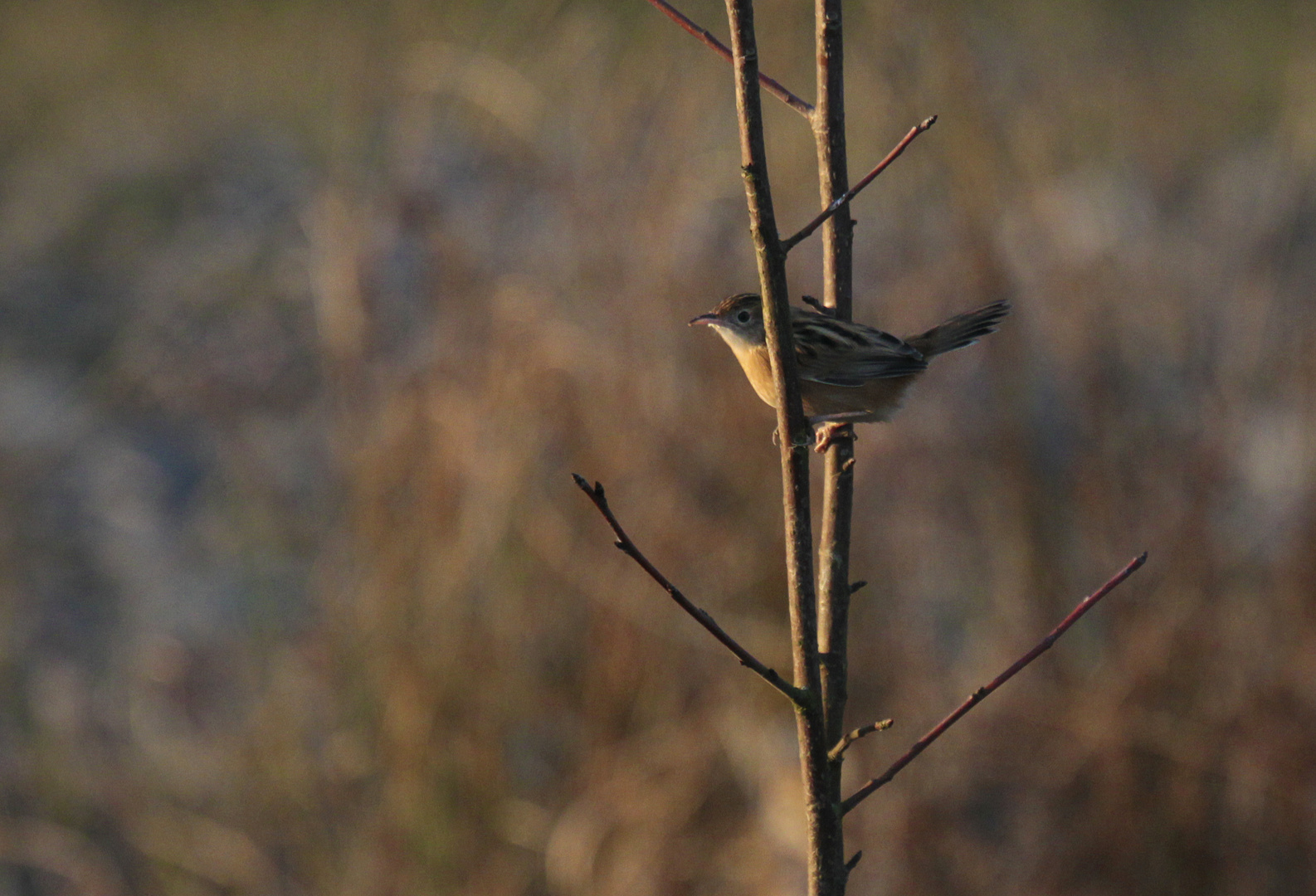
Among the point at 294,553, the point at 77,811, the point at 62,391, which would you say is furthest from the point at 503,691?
the point at 62,391

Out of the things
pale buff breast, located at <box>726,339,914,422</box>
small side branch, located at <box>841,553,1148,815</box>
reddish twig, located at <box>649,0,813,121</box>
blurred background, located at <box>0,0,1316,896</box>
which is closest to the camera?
small side branch, located at <box>841,553,1148,815</box>

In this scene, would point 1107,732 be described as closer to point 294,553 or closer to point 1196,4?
point 294,553

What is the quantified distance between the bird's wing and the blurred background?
5.18 feet

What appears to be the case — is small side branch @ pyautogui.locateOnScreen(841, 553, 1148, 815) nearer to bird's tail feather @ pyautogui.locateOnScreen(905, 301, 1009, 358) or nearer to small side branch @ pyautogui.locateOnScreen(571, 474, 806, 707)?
small side branch @ pyautogui.locateOnScreen(571, 474, 806, 707)

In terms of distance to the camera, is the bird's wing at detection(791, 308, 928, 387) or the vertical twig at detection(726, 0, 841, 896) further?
the bird's wing at detection(791, 308, 928, 387)

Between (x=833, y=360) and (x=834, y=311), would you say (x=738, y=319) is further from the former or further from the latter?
(x=834, y=311)

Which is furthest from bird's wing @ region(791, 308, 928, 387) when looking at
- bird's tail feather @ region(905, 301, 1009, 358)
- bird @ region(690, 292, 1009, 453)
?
bird's tail feather @ region(905, 301, 1009, 358)

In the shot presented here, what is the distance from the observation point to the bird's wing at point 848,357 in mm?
2332

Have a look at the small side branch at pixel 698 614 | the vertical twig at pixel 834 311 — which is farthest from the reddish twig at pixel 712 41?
the small side branch at pixel 698 614

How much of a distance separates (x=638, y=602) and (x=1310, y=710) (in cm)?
205

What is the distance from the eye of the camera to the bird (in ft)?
7.65

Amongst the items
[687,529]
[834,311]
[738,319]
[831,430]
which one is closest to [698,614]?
[834,311]

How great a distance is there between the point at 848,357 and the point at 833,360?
0.05 metres

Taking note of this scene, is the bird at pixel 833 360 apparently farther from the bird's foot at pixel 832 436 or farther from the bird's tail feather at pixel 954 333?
the bird's foot at pixel 832 436
